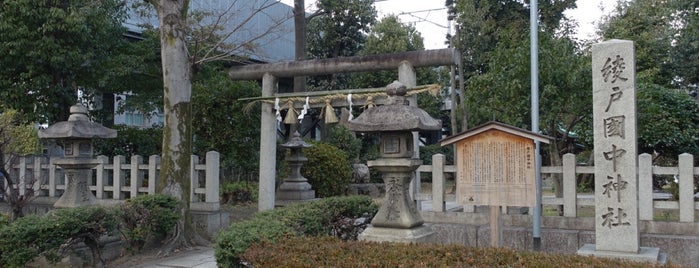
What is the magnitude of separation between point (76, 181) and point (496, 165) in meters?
7.23

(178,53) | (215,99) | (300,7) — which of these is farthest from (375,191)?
(178,53)

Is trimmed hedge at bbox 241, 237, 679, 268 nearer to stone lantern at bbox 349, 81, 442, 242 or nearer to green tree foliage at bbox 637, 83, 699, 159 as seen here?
stone lantern at bbox 349, 81, 442, 242

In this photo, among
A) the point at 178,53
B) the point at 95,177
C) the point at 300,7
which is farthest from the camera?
the point at 300,7

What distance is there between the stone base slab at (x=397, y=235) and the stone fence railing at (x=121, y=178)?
4.46m

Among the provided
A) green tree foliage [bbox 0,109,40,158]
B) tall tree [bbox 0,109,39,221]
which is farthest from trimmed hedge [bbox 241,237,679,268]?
green tree foliage [bbox 0,109,40,158]

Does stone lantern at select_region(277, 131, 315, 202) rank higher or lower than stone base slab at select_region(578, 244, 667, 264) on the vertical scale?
higher

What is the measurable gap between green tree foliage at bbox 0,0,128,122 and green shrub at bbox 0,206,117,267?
5.77 m

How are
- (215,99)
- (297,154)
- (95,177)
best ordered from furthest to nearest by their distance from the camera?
(297,154) → (215,99) → (95,177)

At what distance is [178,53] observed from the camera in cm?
968

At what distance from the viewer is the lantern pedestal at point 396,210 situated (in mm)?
7051

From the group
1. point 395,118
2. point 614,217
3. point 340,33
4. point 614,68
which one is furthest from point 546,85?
point 340,33

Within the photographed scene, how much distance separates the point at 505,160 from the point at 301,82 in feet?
41.3

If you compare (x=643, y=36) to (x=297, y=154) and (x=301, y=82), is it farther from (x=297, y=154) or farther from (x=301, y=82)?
(x=297, y=154)

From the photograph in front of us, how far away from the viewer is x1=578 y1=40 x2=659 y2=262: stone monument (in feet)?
22.4
